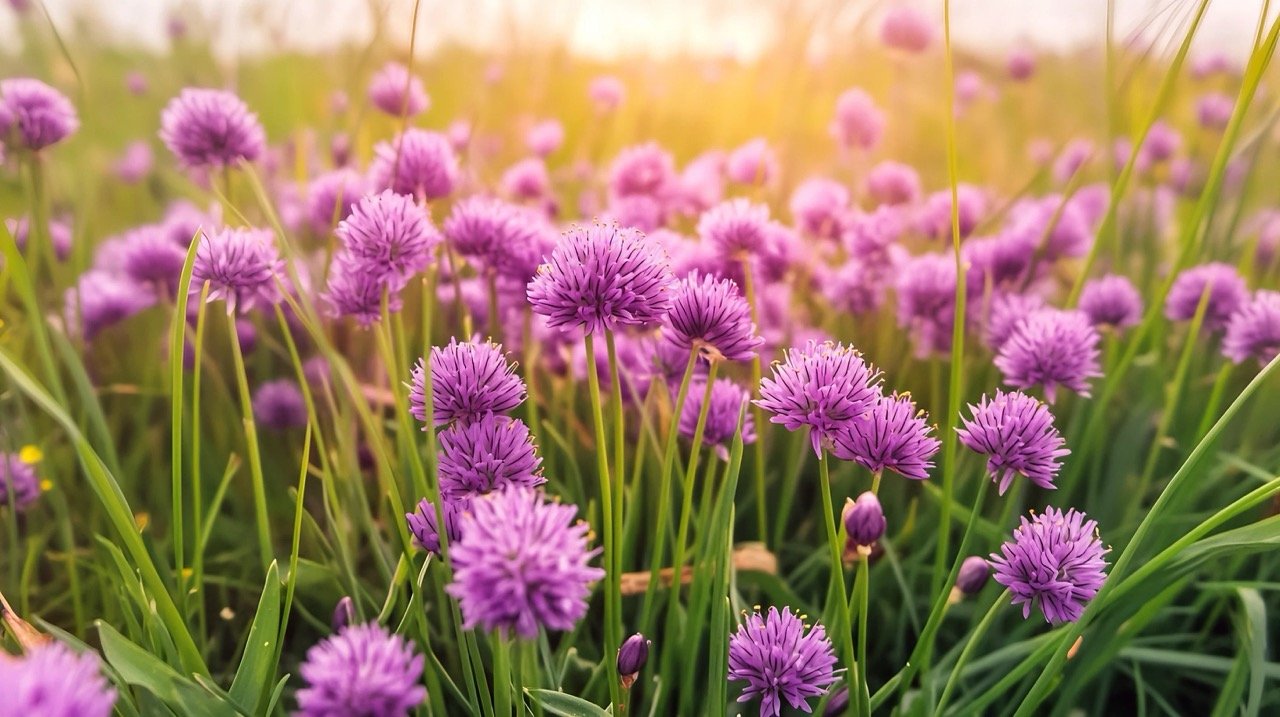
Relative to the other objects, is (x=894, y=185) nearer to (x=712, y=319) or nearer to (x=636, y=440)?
(x=636, y=440)

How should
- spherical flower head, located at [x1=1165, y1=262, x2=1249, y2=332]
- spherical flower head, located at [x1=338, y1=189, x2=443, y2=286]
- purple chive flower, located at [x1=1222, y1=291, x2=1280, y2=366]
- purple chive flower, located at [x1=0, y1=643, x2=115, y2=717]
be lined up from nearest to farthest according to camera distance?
purple chive flower, located at [x1=0, y1=643, x2=115, y2=717]
spherical flower head, located at [x1=338, y1=189, x2=443, y2=286]
purple chive flower, located at [x1=1222, y1=291, x2=1280, y2=366]
spherical flower head, located at [x1=1165, y1=262, x2=1249, y2=332]

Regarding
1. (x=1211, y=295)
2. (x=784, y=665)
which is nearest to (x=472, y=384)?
(x=784, y=665)

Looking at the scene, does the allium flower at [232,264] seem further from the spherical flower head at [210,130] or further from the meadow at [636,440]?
the spherical flower head at [210,130]

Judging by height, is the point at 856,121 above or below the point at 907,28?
below

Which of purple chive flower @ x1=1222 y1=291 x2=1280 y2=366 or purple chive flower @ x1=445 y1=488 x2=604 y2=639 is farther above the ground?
purple chive flower @ x1=1222 y1=291 x2=1280 y2=366

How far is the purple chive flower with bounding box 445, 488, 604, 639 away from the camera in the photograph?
1.50 ft

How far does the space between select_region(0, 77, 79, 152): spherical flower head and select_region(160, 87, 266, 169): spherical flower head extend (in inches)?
4.9

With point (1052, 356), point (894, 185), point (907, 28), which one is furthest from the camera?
point (907, 28)

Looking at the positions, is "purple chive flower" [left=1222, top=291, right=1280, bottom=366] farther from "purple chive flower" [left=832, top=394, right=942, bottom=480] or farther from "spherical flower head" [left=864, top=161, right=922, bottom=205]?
"spherical flower head" [left=864, top=161, right=922, bottom=205]

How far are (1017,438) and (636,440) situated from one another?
610 mm

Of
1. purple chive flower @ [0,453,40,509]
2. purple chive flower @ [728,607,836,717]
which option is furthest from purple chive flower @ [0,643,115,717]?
purple chive flower @ [0,453,40,509]

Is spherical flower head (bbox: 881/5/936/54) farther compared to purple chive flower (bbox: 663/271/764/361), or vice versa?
spherical flower head (bbox: 881/5/936/54)

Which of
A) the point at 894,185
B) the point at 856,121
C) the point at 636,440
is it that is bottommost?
the point at 636,440

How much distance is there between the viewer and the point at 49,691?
1.24 ft
